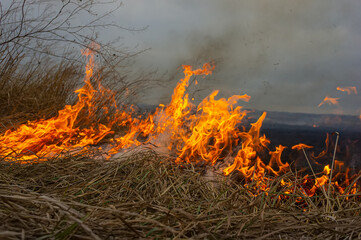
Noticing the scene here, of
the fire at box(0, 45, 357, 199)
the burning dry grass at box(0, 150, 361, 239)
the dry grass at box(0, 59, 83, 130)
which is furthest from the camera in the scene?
the dry grass at box(0, 59, 83, 130)

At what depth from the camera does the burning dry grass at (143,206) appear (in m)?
1.08

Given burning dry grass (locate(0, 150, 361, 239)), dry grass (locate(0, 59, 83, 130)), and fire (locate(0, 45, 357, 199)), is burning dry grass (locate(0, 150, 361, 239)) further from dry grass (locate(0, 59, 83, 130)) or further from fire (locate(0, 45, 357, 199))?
dry grass (locate(0, 59, 83, 130))

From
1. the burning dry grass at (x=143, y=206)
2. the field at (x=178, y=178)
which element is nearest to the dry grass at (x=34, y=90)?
the field at (x=178, y=178)

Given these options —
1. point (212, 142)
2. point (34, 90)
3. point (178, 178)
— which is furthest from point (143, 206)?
point (34, 90)

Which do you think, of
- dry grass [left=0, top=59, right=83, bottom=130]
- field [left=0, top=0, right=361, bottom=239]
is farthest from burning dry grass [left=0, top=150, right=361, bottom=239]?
dry grass [left=0, top=59, right=83, bottom=130]

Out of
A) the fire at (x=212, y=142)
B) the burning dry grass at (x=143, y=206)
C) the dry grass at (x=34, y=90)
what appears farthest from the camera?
the dry grass at (x=34, y=90)

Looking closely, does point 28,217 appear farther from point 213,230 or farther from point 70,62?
point 70,62

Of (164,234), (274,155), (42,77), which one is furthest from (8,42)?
(164,234)

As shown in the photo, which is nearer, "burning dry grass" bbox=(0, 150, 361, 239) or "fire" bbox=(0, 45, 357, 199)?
"burning dry grass" bbox=(0, 150, 361, 239)

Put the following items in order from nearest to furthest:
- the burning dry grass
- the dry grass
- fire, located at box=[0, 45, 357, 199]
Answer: the burning dry grass < fire, located at box=[0, 45, 357, 199] < the dry grass

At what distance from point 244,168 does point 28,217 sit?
1844 millimetres

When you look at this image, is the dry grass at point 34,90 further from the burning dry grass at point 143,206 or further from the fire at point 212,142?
the burning dry grass at point 143,206

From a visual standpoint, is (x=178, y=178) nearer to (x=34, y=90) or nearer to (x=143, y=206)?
A: (x=143, y=206)

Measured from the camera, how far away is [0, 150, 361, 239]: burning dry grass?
1.08m
